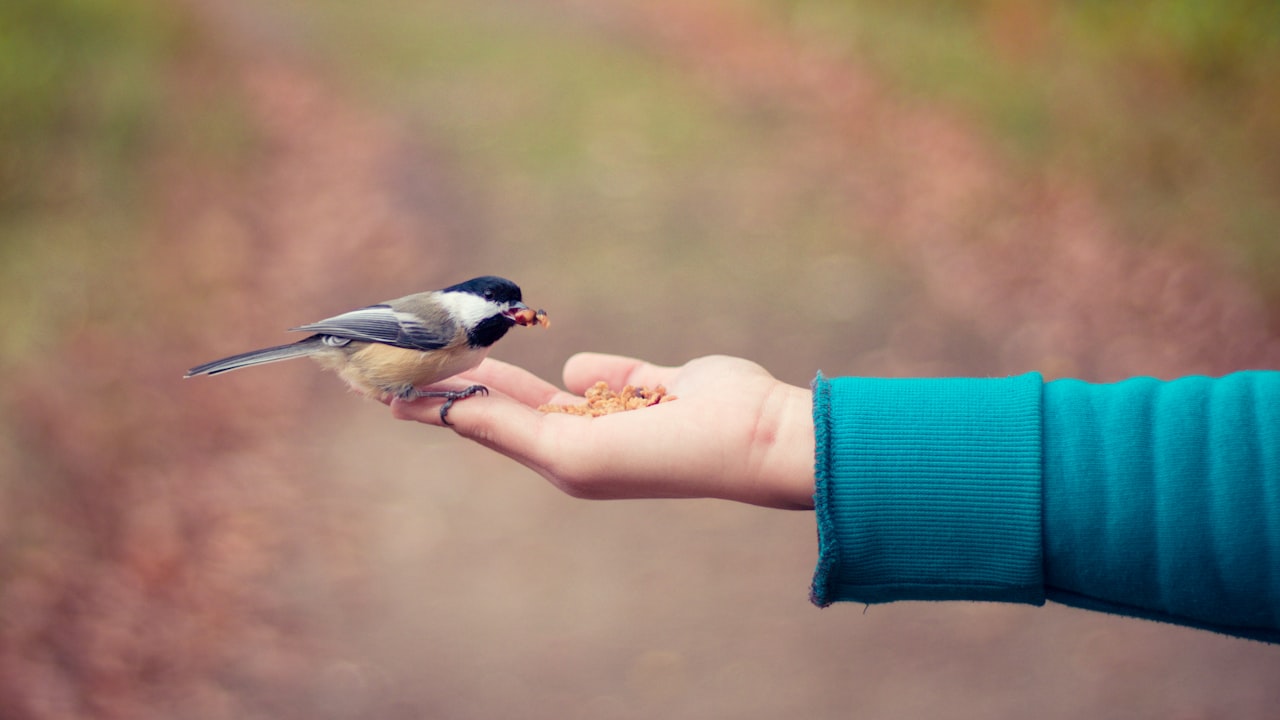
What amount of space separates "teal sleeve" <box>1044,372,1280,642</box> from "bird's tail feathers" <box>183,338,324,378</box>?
54.6 inches

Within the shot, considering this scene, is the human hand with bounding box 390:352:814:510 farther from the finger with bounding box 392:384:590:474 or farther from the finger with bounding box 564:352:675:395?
the finger with bounding box 564:352:675:395

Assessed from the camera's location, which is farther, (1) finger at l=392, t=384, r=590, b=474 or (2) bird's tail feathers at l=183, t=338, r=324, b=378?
(2) bird's tail feathers at l=183, t=338, r=324, b=378

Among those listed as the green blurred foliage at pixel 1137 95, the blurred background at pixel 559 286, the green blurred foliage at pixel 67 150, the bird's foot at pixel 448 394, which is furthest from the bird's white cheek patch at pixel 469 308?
the green blurred foliage at pixel 1137 95

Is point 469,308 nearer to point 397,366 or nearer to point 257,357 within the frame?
point 397,366

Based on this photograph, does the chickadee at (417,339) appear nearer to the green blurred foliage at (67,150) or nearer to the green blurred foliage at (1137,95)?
the green blurred foliage at (67,150)

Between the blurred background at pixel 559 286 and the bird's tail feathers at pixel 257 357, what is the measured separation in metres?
1.43

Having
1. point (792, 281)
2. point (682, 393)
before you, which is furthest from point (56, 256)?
point (792, 281)

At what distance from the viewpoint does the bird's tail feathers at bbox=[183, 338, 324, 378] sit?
1.79 meters

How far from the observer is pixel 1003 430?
4.31 ft

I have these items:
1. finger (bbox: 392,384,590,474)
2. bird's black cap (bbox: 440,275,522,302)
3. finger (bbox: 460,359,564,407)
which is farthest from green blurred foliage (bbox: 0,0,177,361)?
finger (bbox: 392,384,590,474)

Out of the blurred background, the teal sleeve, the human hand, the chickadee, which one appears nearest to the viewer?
the teal sleeve

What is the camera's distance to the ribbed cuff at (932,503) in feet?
4.22

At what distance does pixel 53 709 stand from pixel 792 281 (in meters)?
3.22

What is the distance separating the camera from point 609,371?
2.02 meters
